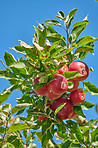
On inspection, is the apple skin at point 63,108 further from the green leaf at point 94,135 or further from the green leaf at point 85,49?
the green leaf at point 85,49

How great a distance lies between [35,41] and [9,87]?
559 millimetres

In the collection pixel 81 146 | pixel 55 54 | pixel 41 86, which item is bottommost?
pixel 81 146

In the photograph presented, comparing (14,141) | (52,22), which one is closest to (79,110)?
(14,141)

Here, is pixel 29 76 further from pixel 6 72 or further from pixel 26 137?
pixel 26 137

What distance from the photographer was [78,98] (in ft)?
8.08

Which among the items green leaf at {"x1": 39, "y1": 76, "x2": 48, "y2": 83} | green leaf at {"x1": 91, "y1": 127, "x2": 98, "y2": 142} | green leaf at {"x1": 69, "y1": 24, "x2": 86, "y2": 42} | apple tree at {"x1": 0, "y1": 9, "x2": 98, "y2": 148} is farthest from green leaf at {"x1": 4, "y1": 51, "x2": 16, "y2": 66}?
green leaf at {"x1": 91, "y1": 127, "x2": 98, "y2": 142}

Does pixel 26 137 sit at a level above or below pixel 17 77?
below

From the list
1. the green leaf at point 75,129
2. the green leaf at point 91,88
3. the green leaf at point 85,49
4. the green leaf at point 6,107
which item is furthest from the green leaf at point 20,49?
the green leaf at point 75,129

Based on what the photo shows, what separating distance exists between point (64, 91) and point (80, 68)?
0.31 m

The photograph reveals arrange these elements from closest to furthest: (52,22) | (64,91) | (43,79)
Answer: (43,79) → (64,91) → (52,22)

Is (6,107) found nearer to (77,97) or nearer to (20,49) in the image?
(20,49)

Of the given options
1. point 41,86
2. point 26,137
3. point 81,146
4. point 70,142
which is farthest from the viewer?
point 26,137

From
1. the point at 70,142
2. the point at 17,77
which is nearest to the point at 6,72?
the point at 17,77

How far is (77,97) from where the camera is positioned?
246 cm
